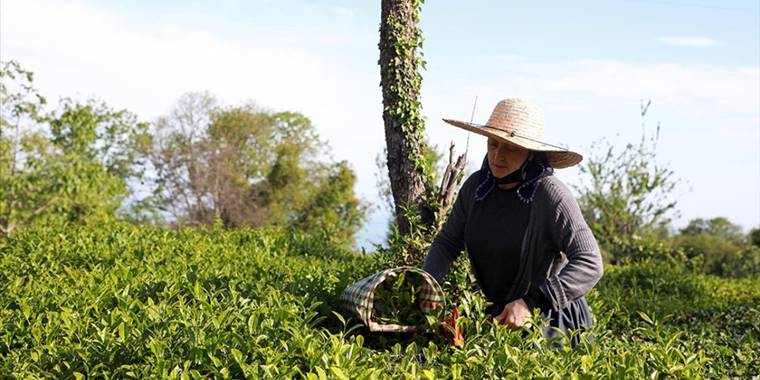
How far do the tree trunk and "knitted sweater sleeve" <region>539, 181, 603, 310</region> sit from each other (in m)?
2.29

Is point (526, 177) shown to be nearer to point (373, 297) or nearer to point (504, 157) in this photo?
point (504, 157)

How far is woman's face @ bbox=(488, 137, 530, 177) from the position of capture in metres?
3.72

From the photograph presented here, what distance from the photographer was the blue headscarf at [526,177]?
3639 mm

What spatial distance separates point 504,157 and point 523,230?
359mm

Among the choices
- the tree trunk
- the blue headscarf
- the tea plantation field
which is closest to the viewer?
the tea plantation field

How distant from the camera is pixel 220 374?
2.75 meters

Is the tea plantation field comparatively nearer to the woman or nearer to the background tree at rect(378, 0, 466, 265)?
the woman

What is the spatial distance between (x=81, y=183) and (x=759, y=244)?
75.3 feet

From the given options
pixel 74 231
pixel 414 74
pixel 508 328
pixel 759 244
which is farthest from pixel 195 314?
pixel 759 244

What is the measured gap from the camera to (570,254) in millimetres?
3406

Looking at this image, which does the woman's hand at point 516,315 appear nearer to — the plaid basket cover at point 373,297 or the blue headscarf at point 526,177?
the plaid basket cover at point 373,297

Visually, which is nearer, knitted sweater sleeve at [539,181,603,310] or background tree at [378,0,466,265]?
knitted sweater sleeve at [539,181,603,310]

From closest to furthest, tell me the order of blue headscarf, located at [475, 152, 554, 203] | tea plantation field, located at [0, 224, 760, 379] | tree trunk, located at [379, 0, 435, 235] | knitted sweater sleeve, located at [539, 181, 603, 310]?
tea plantation field, located at [0, 224, 760, 379] < knitted sweater sleeve, located at [539, 181, 603, 310] < blue headscarf, located at [475, 152, 554, 203] < tree trunk, located at [379, 0, 435, 235]

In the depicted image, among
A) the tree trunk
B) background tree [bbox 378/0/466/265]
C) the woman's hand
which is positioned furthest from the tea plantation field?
the tree trunk
